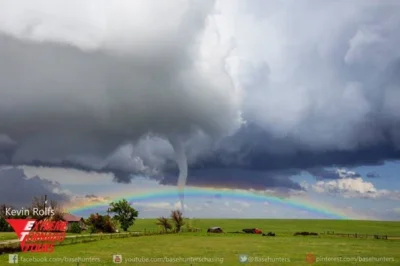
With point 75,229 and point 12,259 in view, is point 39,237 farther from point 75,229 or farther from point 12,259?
point 75,229

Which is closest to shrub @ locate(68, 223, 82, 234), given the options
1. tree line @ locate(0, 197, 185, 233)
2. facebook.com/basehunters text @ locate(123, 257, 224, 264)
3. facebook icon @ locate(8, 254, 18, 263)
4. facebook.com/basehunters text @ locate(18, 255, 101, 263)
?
tree line @ locate(0, 197, 185, 233)

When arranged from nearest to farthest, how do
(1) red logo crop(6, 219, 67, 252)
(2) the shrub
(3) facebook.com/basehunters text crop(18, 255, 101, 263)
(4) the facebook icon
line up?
(4) the facebook icon
(3) facebook.com/basehunters text crop(18, 255, 101, 263)
(1) red logo crop(6, 219, 67, 252)
(2) the shrub

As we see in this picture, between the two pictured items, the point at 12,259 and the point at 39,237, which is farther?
the point at 39,237

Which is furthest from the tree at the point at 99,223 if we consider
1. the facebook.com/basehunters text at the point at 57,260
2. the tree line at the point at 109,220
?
the facebook.com/basehunters text at the point at 57,260

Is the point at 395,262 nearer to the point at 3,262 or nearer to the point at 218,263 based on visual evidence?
the point at 218,263

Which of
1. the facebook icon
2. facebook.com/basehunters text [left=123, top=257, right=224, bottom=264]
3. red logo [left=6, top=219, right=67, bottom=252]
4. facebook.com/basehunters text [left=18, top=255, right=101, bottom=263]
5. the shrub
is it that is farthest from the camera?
the shrub

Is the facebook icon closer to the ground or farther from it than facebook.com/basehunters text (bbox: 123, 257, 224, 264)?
farther from it

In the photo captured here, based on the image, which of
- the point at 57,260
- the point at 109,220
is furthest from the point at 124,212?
the point at 57,260

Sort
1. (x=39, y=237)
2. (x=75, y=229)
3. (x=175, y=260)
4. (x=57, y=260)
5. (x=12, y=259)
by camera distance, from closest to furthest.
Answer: (x=175, y=260)
(x=12, y=259)
(x=57, y=260)
(x=39, y=237)
(x=75, y=229)

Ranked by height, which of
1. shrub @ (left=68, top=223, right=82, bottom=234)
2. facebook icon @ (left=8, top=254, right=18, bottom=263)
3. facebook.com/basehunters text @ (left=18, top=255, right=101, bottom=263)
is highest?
facebook icon @ (left=8, top=254, right=18, bottom=263)

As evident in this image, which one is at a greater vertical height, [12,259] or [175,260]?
[12,259]

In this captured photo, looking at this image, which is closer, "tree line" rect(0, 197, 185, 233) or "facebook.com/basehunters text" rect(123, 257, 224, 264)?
"facebook.com/basehunters text" rect(123, 257, 224, 264)

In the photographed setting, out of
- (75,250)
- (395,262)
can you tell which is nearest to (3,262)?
(75,250)

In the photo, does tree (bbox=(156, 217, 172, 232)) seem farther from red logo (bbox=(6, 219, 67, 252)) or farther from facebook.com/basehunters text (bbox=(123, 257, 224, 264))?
facebook.com/basehunters text (bbox=(123, 257, 224, 264))
